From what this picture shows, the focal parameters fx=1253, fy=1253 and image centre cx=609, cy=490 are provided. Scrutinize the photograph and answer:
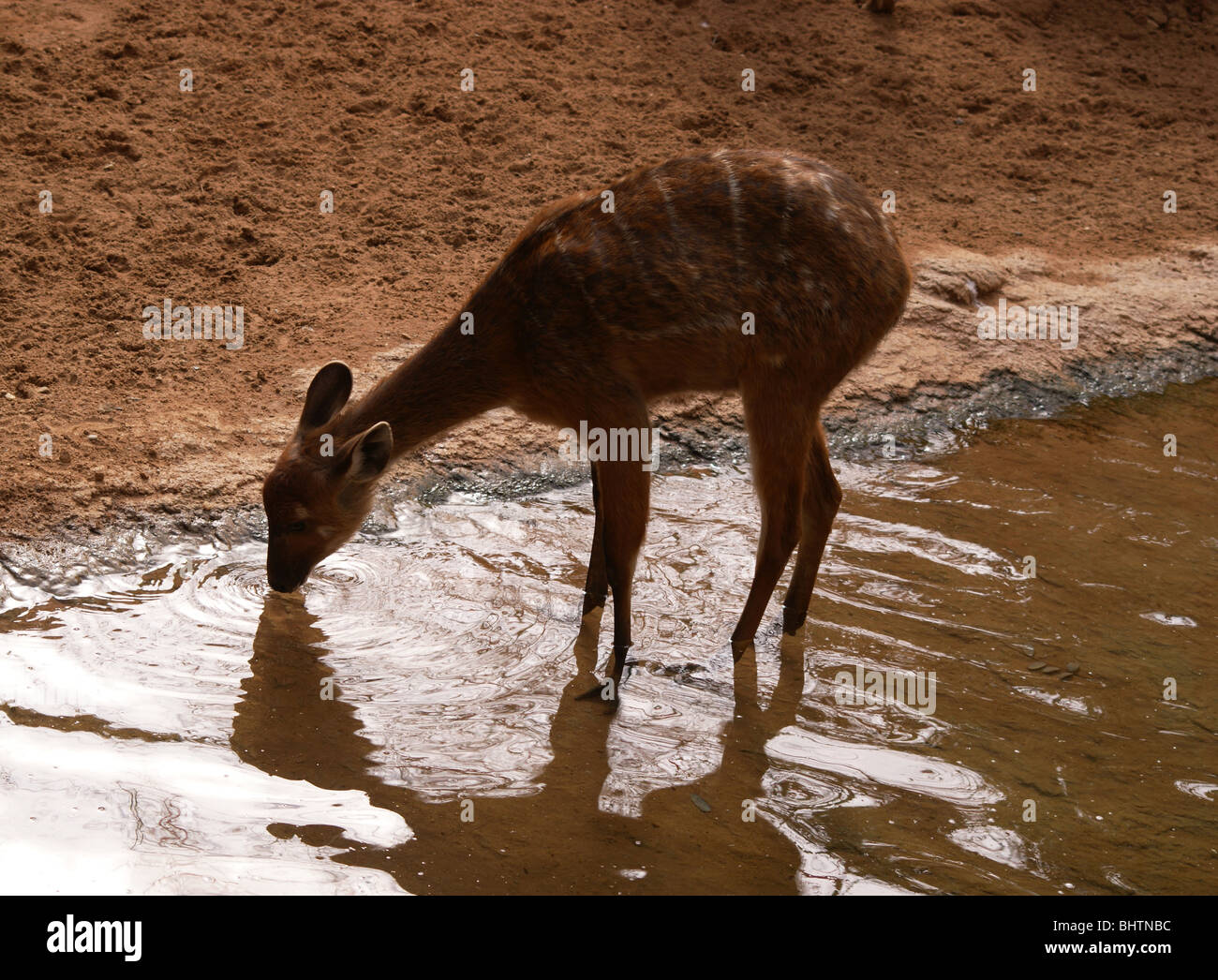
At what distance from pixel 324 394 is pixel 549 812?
2065 millimetres

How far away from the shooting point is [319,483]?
510cm

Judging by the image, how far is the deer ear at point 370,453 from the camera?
495 centimetres

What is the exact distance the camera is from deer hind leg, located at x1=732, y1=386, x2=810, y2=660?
494 centimetres

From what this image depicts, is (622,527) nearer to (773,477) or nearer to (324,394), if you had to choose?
(773,477)

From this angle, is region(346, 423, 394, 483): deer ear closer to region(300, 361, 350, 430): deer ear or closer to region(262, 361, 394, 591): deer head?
region(262, 361, 394, 591): deer head

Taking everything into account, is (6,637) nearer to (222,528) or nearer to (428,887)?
(222,528)

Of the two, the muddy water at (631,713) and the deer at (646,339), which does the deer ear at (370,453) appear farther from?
the muddy water at (631,713)

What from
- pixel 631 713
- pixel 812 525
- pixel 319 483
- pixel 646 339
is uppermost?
pixel 646 339

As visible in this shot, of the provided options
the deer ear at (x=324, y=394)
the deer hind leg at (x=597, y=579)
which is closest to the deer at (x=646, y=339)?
the deer ear at (x=324, y=394)

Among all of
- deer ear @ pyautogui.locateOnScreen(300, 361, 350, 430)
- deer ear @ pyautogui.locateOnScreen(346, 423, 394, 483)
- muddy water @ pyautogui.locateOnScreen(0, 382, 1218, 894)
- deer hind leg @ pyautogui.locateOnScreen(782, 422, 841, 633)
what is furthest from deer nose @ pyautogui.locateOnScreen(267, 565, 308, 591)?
deer hind leg @ pyautogui.locateOnScreen(782, 422, 841, 633)

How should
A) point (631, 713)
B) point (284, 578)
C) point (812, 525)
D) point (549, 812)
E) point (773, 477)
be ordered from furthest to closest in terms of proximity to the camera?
1. point (812, 525)
2. point (284, 578)
3. point (773, 477)
4. point (631, 713)
5. point (549, 812)

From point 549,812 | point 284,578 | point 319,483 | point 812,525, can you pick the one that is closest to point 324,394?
point 319,483

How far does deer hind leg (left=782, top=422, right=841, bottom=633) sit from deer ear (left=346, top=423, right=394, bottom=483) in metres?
1.80

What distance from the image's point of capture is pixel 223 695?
15.4 ft
